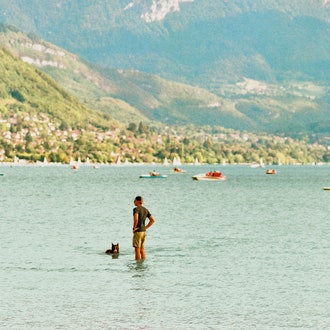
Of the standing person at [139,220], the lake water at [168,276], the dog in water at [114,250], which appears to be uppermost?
the standing person at [139,220]

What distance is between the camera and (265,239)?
301 feet

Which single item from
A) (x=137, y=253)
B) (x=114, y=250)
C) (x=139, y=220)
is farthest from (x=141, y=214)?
(x=114, y=250)

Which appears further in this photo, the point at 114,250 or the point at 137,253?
the point at 114,250

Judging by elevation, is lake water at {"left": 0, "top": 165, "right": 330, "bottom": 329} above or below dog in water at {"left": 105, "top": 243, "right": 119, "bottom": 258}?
below

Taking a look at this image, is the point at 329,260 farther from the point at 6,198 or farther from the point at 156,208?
the point at 6,198

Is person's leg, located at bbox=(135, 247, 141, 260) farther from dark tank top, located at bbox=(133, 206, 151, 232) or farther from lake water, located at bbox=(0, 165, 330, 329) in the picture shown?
dark tank top, located at bbox=(133, 206, 151, 232)

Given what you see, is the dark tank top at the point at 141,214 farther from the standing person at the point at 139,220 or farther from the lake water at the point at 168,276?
the lake water at the point at 168,276

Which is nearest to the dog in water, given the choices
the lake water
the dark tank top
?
the lake water

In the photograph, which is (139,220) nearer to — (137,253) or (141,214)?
(141,214)

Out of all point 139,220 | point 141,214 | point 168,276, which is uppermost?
point 141,214

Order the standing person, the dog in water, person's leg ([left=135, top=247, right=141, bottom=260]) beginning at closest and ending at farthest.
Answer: the standing person < person's leg ([left=135, top=247, right=141, bottom=260]) < the dog in water

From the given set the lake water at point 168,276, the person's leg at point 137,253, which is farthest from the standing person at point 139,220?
the lake water at point 168,276

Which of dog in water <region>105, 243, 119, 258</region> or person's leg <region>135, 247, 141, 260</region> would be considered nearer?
person's leg <region>135, 247, 141, 260</region>

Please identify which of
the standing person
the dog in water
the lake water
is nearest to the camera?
the lake water
